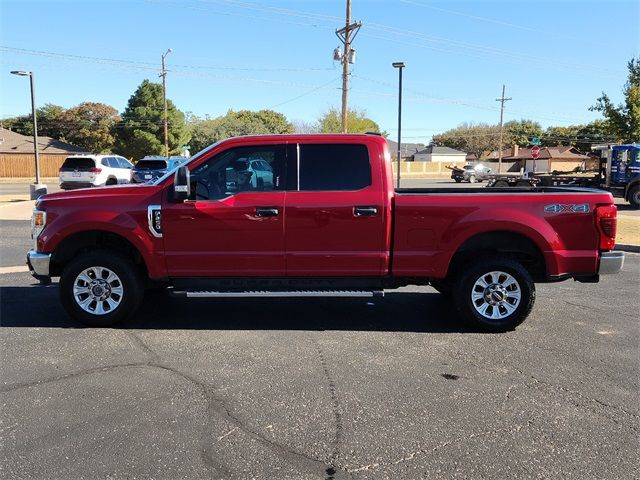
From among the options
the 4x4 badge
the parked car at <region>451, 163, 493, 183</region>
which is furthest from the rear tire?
the parked car at <region>451, 163, 493, 183</region>

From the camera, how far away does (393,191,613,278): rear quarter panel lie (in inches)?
214

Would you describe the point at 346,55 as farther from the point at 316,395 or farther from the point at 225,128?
the point at 225,128

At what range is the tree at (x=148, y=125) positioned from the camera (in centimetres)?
5403

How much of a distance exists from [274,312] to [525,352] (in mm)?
2807

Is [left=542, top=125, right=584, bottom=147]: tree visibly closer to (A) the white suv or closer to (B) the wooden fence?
(B) the wooden fence

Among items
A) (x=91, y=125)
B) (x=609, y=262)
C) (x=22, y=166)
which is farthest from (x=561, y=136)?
(x=609, y=262)

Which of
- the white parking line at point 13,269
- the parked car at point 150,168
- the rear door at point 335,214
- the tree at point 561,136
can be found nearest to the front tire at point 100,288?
the rear door at point 335,214

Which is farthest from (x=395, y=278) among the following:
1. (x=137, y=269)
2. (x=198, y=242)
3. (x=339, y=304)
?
(x=137, y=269)

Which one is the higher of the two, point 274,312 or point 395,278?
point 395,278

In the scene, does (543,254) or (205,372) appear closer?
(205,372)

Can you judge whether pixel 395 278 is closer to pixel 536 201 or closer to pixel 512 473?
pixel 536 201

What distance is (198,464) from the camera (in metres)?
3.04

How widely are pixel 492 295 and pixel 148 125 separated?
53.8 m

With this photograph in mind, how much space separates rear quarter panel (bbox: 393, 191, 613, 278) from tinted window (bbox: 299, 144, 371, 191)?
47 cm
